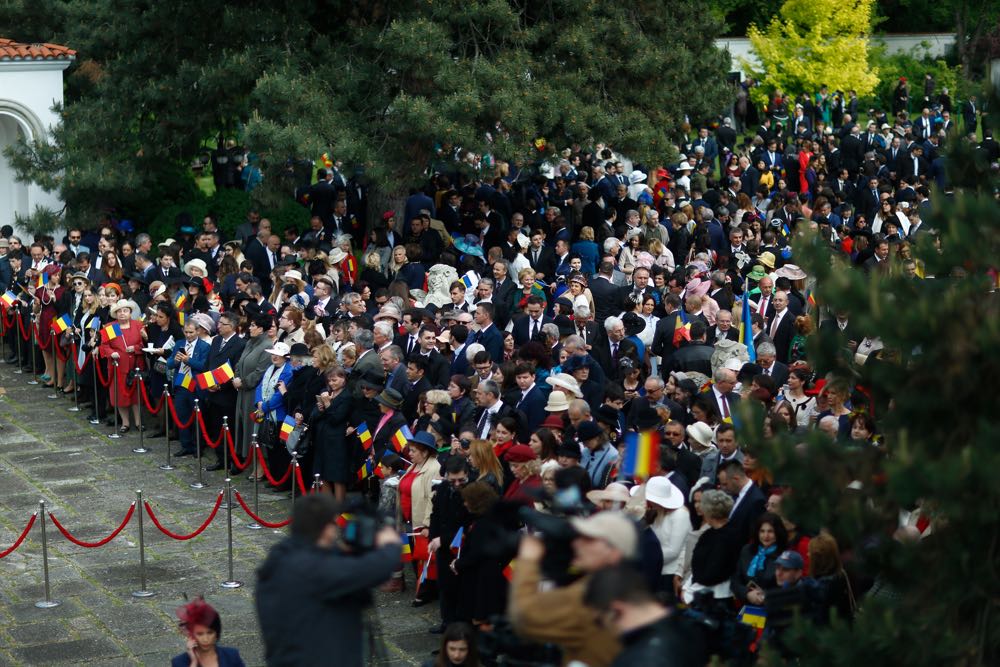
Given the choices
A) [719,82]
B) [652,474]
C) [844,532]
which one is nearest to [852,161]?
[719,82]

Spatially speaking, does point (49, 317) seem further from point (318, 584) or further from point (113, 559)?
point (318, 584)

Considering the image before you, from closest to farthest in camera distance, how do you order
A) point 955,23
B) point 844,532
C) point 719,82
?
point 844,532
point 719,82
point 955,23

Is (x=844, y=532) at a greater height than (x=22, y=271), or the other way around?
(x=844, y=532)

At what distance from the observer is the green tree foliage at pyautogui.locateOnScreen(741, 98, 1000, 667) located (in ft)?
A: 20.6

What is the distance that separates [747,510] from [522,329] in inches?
235

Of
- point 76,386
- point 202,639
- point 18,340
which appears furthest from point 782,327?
point 18,340

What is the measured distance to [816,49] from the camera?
38.8m

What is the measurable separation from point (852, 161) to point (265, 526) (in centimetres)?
1856

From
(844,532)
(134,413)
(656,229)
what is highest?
(844,532)

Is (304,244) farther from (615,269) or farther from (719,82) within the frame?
(719,82)

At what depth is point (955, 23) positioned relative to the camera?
161 ft

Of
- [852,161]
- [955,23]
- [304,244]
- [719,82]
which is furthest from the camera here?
[955,23]

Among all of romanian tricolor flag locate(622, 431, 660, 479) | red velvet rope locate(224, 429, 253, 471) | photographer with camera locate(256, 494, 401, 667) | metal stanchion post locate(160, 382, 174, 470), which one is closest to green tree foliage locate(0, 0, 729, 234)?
metal stanchion post locate(160, 382, 174, 470)

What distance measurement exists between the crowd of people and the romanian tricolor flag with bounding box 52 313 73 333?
87 mm
